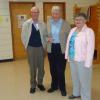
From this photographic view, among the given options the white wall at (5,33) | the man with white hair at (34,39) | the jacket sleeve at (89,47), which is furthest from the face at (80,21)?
the white wall at (5,33)

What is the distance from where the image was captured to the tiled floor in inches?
137

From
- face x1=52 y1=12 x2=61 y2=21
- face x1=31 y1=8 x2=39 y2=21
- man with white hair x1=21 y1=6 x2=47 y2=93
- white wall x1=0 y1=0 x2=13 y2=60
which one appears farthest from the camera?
white wall x1=0 y1=0 x2=13 y2=60

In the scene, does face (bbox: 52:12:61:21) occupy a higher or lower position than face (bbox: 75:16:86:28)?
higher

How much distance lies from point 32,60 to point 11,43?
3.01m

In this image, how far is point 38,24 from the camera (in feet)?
11.4

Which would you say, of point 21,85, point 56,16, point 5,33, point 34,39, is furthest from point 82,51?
point 5,33

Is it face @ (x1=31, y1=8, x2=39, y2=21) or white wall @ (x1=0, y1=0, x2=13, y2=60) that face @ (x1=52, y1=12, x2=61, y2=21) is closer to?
face @ (x1=31, y1=8, x2=39, y2=21)

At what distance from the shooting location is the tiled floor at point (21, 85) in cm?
349

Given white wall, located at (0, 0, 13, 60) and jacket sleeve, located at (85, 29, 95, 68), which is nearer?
jacket sleeve, located at (85, 29, 95, 68)

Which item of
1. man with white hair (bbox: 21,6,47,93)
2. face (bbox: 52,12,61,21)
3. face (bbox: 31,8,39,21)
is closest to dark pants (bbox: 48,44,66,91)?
man with white hair (bbox: 21,6,47,93)

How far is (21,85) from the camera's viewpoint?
4.06m

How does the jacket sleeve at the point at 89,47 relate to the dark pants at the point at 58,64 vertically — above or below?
above

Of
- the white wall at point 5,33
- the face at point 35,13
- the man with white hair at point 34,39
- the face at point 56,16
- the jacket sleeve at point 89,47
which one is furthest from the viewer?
the white wall at point 5,33

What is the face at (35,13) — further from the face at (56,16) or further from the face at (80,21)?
the face at (80,21)
